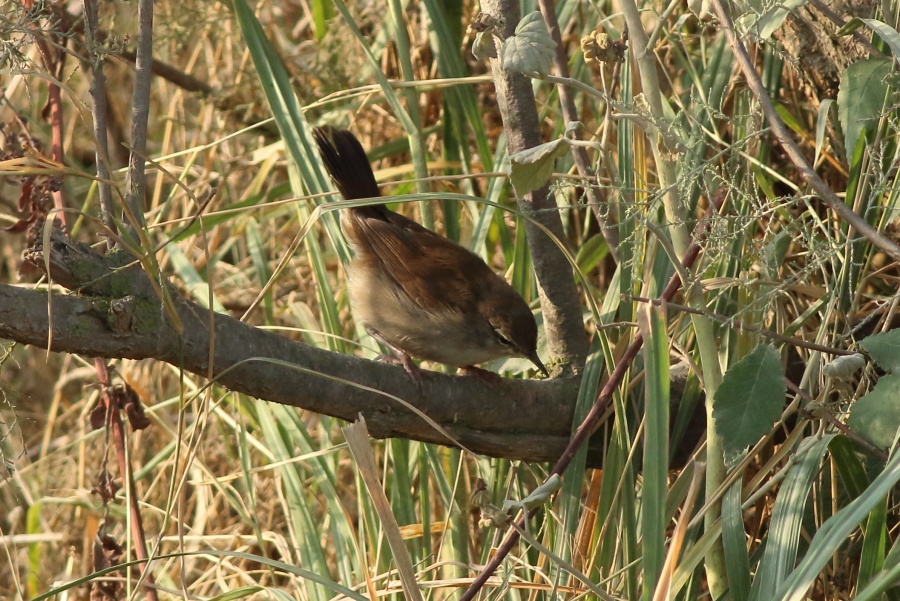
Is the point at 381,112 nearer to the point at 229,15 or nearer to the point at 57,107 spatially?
the point at 229,15

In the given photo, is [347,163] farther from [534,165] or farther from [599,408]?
[534,165]

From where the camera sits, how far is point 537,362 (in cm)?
284

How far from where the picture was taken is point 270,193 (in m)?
3.76

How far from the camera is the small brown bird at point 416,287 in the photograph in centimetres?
303

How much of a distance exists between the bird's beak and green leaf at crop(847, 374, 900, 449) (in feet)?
3.86

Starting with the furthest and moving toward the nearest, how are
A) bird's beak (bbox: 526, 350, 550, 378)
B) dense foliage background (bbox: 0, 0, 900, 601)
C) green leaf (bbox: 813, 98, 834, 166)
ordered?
1. bird's beak (bbox: 526, 350, 550, 378)
2. green leaf (bbox: 813, 98, 834, 166)
3. dense foliage background (bbox: 0, 0, 900, 601)

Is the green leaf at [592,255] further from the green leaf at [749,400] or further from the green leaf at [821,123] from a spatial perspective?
the green leaf at [749,400]

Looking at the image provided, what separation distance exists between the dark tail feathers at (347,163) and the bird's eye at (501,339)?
28.6 inches

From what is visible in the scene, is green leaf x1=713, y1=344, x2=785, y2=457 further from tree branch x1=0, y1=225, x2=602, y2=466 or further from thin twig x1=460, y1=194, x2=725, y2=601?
tree branch x1=0, y1=225, x2=602, y2=466

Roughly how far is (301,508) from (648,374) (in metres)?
1.51

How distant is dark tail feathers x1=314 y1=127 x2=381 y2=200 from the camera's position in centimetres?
321

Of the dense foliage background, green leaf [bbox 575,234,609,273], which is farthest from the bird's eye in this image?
green leaf [bbox 575,234,609,273]

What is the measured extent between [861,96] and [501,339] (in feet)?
4.35

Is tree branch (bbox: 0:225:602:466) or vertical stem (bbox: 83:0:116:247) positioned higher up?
vertical stem (bbox: 83:0:116:247)
